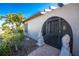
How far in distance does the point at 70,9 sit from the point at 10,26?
70 cm

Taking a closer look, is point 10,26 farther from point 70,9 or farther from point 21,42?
point 70,9

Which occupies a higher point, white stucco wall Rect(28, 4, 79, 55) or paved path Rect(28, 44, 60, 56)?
white stucco wall Rect(28, 4, 79, 55)

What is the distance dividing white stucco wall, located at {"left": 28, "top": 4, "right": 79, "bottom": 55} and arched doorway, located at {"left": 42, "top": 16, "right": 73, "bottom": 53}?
0.13 feet

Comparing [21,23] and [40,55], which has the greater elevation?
[21,23]

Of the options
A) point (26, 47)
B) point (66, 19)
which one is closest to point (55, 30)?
point (66, 19)

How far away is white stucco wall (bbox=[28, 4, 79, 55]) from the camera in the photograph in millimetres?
4988

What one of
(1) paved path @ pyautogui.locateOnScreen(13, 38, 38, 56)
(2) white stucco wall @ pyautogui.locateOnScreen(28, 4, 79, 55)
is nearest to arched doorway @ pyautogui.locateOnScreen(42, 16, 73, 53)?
(2) white stucco wall @ pyautogui.locateOnScreen(28, 4, 79, 55)

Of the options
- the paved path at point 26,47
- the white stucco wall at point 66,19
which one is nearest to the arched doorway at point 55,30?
the white stucco wall at point 66,19

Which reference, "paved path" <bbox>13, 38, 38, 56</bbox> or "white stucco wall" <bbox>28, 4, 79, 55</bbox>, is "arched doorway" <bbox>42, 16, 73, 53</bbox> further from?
"paved path" <bbox>13, 38, 38, 56</bbox>

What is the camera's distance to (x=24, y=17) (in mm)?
5000

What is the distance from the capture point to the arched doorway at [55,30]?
4.99 meters

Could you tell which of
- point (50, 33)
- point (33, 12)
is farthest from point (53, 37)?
point (33, 12)

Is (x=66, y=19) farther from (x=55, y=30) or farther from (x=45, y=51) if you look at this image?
(x=45, y=51)

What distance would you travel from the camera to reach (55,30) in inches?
197
